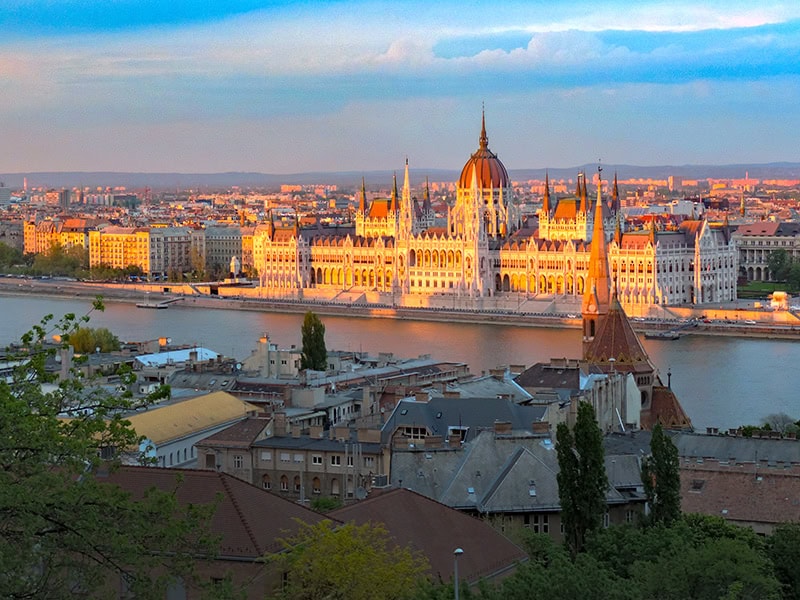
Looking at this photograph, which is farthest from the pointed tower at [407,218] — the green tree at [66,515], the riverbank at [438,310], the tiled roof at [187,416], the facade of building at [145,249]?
the green tree at [66,515]

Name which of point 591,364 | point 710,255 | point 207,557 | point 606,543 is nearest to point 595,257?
point 591,364

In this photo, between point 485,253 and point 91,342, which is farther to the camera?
point 485,253

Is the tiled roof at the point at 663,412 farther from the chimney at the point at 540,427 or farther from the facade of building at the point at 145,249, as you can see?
the facade of building at the point at 145,249

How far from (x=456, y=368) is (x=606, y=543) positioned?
1558 centimetres

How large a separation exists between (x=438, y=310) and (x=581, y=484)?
48629 mm

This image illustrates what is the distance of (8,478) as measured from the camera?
338 inches

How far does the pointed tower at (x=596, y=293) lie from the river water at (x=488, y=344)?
2.13m

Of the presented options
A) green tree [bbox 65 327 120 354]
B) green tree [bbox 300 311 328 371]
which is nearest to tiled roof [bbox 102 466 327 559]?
green tree [bbox 300 311 328 371]

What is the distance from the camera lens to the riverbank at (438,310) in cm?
5347

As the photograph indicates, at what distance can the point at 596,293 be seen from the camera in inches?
1226

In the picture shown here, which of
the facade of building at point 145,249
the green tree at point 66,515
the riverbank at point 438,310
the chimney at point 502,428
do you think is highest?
the green tree at point 66,515

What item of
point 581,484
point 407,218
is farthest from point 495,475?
point 407,218

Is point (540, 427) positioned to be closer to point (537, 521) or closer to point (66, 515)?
point (537, 521)

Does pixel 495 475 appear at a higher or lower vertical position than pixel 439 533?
lower
